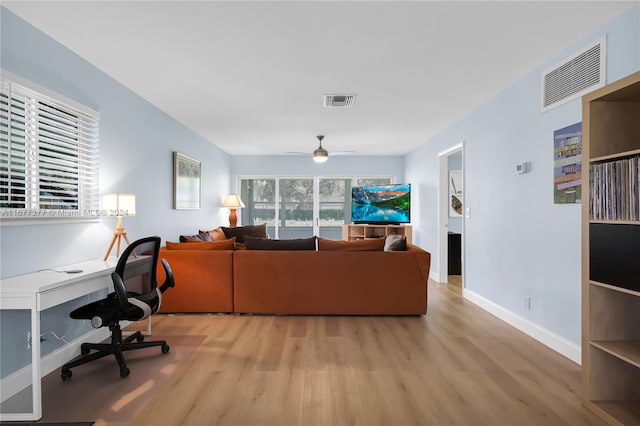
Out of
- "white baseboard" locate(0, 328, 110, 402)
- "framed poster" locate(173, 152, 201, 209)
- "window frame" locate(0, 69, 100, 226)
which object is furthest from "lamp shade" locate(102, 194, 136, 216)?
"framed poster" locate(173, 152, 201, 209)

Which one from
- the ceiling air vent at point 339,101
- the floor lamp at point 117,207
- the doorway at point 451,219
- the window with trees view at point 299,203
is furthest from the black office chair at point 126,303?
the window with trees view at point 299,203

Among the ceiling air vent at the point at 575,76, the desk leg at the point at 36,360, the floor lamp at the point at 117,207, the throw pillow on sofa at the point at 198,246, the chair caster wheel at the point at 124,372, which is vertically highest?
the ceiling air vent at the point at 575,76

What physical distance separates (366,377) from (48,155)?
285 cm

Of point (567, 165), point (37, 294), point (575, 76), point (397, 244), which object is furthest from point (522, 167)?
point (37, 294)

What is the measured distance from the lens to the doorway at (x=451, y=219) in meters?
5.77

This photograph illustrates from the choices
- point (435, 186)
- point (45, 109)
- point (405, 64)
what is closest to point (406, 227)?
point (435, 186)

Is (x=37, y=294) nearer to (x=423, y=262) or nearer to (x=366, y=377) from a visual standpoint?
(x=366, y=377)

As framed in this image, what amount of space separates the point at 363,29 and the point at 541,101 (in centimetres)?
181

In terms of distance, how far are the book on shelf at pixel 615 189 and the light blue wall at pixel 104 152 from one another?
11.9ft

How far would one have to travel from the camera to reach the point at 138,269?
2732mm

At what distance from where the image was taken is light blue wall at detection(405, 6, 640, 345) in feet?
9.18

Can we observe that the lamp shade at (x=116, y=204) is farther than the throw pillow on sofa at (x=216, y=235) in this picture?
No

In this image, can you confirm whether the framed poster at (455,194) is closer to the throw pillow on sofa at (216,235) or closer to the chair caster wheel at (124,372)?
the throw pillow on sofa at (216,235)

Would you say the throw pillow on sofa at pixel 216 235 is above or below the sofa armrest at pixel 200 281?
above
